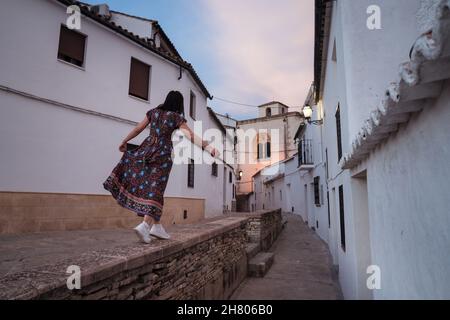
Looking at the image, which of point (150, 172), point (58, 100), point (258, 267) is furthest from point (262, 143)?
point (150, 172)

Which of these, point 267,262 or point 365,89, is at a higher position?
point 365,89

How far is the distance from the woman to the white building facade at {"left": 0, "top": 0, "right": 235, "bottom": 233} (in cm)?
480

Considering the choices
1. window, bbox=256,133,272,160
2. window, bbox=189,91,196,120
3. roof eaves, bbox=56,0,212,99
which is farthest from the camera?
window, bbox=256,133,272,160

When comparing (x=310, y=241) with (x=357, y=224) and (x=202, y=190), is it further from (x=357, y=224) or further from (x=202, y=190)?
(x=357, y=224)

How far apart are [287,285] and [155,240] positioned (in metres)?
4.46

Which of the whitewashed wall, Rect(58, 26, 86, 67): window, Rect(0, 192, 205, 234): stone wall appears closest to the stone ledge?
Rect(0, 192, 205, 234): stone wall

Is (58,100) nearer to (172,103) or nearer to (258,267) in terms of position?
(172,103)

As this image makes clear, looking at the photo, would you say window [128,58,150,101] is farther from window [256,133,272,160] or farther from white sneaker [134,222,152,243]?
window [256,133,272,160]

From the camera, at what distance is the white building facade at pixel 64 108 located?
6.42 metres

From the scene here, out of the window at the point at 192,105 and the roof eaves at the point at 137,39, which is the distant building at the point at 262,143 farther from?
the window at the point at 192,105

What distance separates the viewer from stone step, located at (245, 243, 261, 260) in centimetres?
795

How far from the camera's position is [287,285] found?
21.9 ft

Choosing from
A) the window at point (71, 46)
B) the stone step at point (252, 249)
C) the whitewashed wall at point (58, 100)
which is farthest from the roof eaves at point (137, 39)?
the stone step at point (252, 249)
